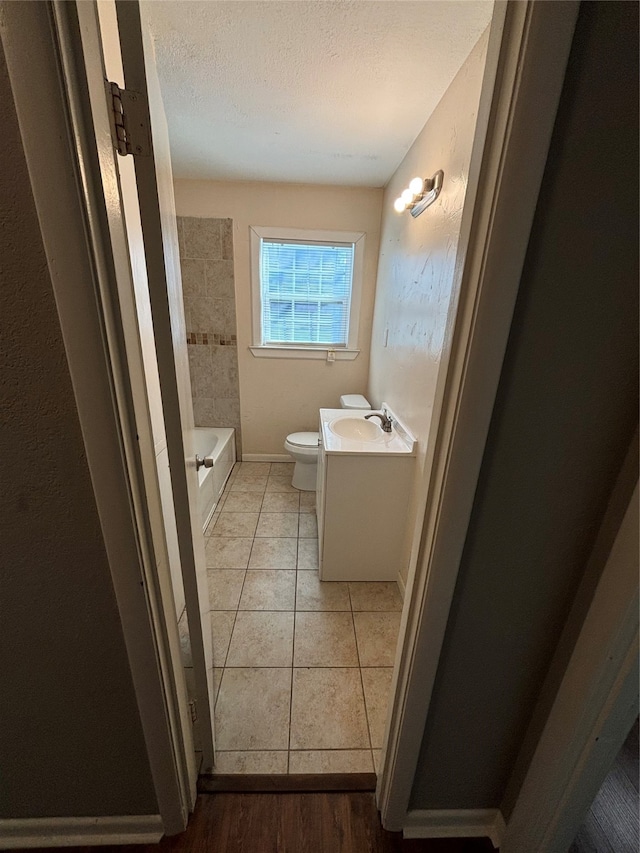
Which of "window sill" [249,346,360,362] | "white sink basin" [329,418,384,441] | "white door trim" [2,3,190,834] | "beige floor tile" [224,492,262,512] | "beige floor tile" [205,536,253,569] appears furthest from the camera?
"window sill" [249,346,360,362]

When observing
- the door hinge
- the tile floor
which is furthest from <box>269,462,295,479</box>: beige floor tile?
the door hinge

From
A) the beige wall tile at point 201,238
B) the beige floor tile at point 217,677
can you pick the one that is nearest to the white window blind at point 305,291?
the beige wall tile at point 201,238

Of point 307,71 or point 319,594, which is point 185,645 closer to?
point 319,594

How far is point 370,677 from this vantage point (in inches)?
55.7

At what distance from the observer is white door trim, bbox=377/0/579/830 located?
451 mm

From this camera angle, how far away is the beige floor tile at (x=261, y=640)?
146 cm

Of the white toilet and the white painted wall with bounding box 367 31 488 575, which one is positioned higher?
the white painted wall with bounding box 367 31 488 575

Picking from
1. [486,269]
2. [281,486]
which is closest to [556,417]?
[486,269]

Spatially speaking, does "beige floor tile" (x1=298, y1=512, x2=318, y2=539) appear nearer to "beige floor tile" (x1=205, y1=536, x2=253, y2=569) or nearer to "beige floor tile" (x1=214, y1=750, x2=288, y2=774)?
"beige floor tile" (x1=205, y1=536, x2=253, y2=569)

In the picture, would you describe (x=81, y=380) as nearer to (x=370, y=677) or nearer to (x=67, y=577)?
(x=67, y=577)

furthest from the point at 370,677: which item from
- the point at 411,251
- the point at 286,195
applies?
the point at 286,195

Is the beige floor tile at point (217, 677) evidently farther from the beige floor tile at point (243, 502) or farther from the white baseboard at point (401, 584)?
the beige floor tile at point (243, 502)

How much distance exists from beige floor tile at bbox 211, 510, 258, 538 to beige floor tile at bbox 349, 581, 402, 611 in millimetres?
840

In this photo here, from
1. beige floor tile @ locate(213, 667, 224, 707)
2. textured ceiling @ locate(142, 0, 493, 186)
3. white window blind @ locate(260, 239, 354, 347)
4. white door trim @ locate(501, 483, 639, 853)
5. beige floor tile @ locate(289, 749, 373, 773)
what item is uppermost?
textured ceiling @ locate(142, 0, 493, 186)
